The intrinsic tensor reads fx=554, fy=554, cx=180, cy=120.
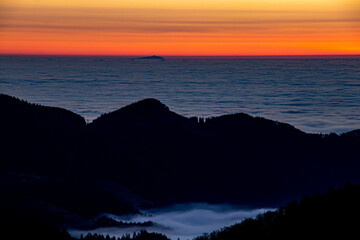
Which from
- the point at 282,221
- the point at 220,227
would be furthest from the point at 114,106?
the point at 282,221

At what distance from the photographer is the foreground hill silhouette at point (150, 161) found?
4734 cm

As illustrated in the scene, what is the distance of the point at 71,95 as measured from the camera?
172 m

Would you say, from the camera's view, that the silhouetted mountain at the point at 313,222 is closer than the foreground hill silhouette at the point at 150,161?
Yes

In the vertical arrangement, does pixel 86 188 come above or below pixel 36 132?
below

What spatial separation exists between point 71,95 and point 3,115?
111821 millimetres

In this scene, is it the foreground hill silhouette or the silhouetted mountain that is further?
the foreground hill silhouette

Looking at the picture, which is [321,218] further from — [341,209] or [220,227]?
[220,227]

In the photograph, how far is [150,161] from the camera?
57281mm

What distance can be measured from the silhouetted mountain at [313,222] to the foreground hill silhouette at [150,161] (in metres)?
13.4

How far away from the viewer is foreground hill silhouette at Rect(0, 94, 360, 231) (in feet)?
155

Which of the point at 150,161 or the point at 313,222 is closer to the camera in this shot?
the point at 313,222

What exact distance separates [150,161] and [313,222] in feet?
88.1

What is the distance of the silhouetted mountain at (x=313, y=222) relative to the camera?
31500 millimetres

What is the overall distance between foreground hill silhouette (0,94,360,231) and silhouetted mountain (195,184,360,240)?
13.4 m
